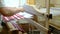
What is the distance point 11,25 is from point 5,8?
232 mm

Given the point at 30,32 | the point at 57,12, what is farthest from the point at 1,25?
the point at 57,12

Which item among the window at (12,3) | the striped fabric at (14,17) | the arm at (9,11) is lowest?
the striped fabric at (14,17)

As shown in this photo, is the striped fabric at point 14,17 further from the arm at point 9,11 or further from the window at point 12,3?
the window at point 12,3

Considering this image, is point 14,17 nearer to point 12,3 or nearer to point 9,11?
point 9,11

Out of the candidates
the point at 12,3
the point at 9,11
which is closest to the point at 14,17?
the point at 9,11

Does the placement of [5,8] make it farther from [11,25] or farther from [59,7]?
[59,7]

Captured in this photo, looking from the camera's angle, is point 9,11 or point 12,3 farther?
point 12,3

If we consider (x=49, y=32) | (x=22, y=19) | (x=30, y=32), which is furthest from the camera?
(x=22, y=19)

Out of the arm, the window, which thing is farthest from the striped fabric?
the window

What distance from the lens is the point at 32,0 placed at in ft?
3.63

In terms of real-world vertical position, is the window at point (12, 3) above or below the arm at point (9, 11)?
above

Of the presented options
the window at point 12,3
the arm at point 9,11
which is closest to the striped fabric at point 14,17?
the arm at point 9,11

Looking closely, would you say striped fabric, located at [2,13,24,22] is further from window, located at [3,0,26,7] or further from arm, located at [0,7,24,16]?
window, located at [3,0,26,7]

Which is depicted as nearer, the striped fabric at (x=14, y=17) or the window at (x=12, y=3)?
the striped fabric at (x=14, y=17)
